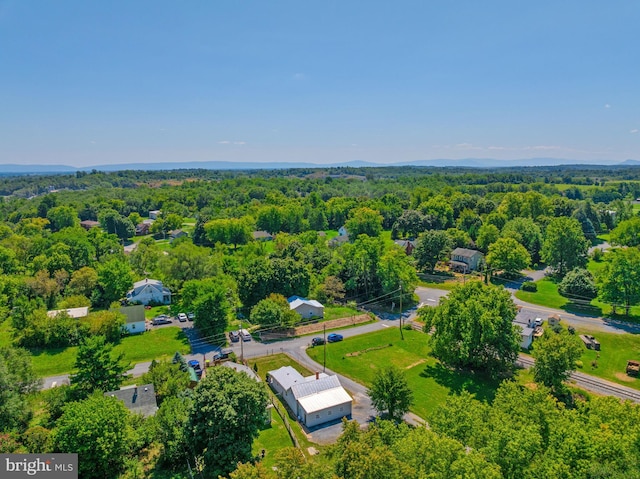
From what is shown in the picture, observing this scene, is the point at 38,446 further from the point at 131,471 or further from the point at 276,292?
the point at 276,292

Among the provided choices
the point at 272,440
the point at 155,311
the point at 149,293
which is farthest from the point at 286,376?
the point at 149,293

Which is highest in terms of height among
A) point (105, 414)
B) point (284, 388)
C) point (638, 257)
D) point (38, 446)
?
point (638, 257)

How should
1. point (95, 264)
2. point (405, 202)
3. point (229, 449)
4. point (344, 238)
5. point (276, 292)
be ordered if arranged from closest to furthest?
point (229, 449) → point (276, 292) → point (95, 264) → point (344, 238) → point (405, 202)

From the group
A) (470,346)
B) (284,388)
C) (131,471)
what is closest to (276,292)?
(284,388)

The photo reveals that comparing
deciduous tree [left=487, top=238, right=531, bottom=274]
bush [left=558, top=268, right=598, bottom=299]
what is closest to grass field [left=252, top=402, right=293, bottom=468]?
bush [left=558, top=268, right=598, bottom=299]

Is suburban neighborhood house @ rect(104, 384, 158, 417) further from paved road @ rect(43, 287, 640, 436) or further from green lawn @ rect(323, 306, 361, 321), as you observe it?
green lawn @ rect(323, 306, 361, 321)

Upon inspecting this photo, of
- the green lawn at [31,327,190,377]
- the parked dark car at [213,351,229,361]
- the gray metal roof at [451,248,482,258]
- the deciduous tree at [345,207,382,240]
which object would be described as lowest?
the green lawn at [31,327,190,377]

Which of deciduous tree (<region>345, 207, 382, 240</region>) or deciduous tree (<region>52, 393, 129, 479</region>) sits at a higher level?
deciduous tree (<region>345, 207, 382, 240</region>)
